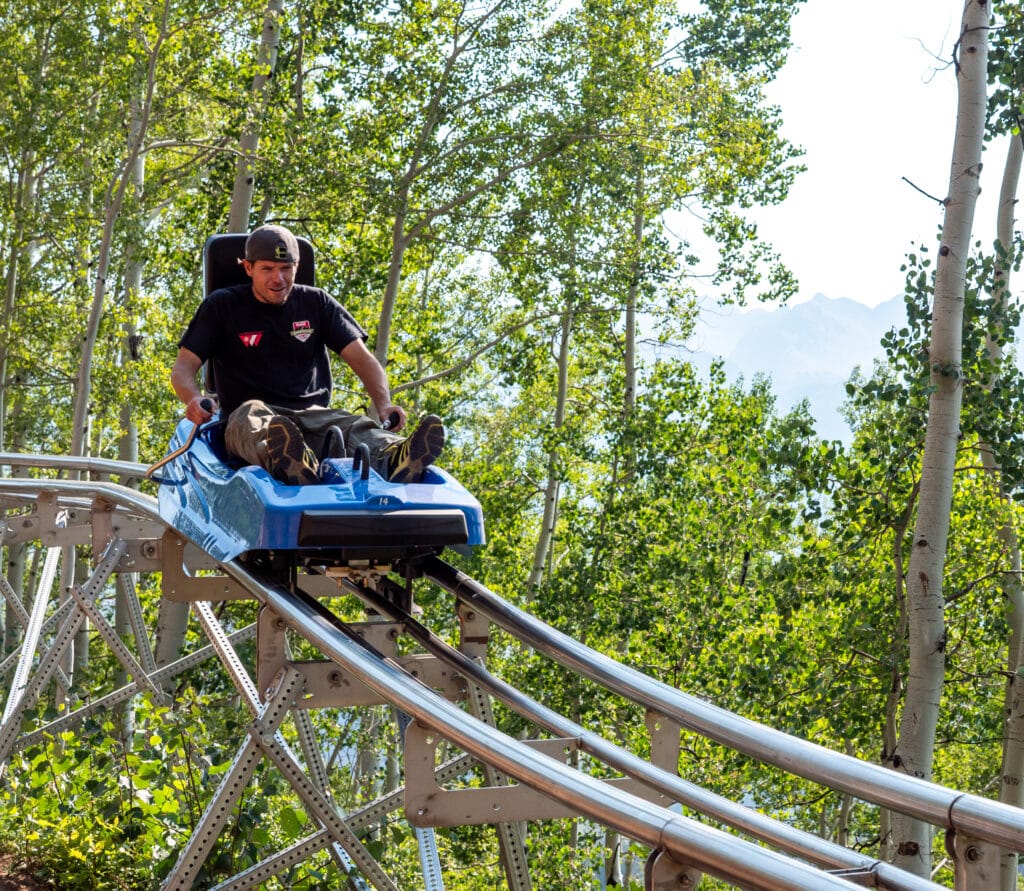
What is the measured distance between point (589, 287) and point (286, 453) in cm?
1101

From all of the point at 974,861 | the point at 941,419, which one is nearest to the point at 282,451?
the point at 974,861

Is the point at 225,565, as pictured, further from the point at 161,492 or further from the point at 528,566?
the point at 528,566

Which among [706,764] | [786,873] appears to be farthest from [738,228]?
[786,873]

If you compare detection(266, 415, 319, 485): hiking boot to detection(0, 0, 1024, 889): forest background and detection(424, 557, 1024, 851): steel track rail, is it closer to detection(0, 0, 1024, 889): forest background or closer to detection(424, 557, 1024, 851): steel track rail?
detection(424, 557, 1024, 851): steel track rail

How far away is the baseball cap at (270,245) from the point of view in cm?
495

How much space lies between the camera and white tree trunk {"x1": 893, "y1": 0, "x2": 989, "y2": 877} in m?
6.11

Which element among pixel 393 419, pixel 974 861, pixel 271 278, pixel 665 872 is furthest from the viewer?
pixel 271 278

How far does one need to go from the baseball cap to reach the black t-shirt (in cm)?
24

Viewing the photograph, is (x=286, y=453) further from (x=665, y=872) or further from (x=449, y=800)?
(x=665, y=872)

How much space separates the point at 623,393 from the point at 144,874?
14.1 meters

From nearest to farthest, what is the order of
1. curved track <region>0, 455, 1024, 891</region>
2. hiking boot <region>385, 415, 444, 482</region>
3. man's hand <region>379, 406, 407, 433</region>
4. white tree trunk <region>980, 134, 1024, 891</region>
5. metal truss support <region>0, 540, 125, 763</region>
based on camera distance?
curved track <region>0, 455, 1024, 891</region> → hiking boot <region>385, 415, 444, 482</region> → man's hand <region>379, 406, 407, 433</region> → metal truss support <region>0, 540, 125, 763</region> → white tree trunk <region>980, 134, 1024, 891</region>

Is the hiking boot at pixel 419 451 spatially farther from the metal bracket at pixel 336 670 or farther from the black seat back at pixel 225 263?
the black seat back at pixel 225 263

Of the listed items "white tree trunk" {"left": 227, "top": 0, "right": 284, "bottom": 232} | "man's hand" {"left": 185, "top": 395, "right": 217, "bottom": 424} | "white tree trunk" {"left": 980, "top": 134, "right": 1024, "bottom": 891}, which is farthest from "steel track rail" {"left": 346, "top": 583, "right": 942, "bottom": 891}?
"white tree trunk" {"left": 227, "top": 0, "right": 284, "bottom": 232}

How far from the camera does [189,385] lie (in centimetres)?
494
